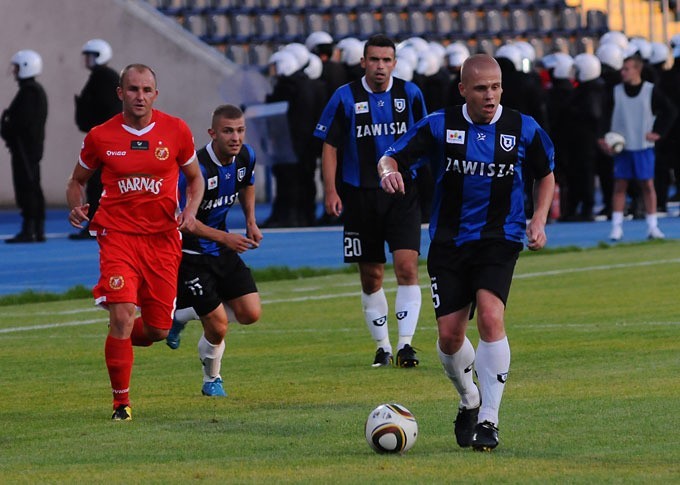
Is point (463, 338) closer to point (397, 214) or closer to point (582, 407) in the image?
point (582, 407)

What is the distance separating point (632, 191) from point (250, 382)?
1669cm

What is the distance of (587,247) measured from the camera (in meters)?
21.7

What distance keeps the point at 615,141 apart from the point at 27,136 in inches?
313

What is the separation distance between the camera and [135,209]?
9.27m

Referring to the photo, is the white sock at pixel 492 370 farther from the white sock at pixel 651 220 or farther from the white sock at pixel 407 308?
the white sock at pixel 651 220

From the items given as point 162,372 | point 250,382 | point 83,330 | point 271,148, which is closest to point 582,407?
point 250,382

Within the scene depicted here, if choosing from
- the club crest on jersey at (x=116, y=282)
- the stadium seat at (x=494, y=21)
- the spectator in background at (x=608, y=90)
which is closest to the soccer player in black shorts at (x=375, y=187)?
the club crest on jersey at (x=116, y=282)

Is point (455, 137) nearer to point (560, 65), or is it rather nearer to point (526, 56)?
point (526, 56)

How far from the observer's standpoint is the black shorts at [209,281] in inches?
400

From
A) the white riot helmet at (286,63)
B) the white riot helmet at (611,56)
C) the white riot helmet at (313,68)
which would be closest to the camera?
the white riot helmet at (286,63)

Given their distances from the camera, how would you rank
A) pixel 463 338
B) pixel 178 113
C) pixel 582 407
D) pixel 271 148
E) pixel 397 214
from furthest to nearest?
pixel 178 113 → pixel 271 148 → pixel 397 214 → pixel 582 407 → pixel 463 338

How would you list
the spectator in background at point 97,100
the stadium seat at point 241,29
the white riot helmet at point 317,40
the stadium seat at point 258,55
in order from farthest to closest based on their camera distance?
1. the stadium seat at point 241,29
2. the stadium seat at point 258,55
3. the white riot helmet at point 317,40
4. the spectator in background at point 97,100

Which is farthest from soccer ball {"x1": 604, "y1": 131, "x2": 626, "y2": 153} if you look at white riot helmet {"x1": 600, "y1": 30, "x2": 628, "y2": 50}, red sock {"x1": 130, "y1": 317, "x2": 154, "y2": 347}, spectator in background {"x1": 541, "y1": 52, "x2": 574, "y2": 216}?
red sock {"x1": 130, "y1": 317, "x2": 154, "y2": 347}

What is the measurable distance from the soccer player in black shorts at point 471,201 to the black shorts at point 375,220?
3.26m
